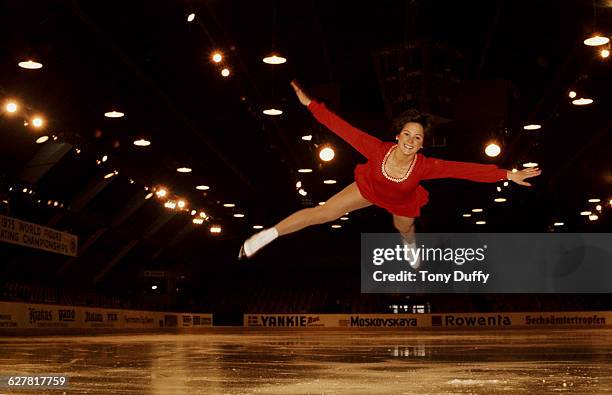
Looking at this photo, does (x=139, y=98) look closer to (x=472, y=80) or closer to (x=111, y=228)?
(x=472, y=80)

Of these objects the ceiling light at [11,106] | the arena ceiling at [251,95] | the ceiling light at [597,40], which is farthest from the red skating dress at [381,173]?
the ceiling light at [11,106]

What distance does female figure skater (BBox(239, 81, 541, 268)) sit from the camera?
8.58 m

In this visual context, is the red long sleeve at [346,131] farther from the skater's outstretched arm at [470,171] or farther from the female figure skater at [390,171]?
the skater's outstretched arm at [470,171]

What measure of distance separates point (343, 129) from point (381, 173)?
63 cm

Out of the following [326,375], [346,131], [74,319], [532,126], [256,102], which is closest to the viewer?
[326,375]

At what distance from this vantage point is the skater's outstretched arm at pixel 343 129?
870 cm

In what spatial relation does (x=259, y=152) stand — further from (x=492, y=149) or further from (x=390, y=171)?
(x=390, y=171)

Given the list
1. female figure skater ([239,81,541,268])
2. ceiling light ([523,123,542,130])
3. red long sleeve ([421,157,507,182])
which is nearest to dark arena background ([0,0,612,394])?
ceiling light ([523,123,542,130])

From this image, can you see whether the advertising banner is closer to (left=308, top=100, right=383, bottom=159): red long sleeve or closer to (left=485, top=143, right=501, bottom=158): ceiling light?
(left=485, top=143, right=501, bottom=158): ceiling light

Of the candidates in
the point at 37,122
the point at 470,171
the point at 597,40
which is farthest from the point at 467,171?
the point at 37,122

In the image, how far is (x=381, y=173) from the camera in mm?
8898

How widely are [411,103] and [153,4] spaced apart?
490 cm

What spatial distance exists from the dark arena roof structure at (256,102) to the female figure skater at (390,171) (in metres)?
4.66

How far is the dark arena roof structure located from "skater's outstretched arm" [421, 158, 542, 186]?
16.8 ft
